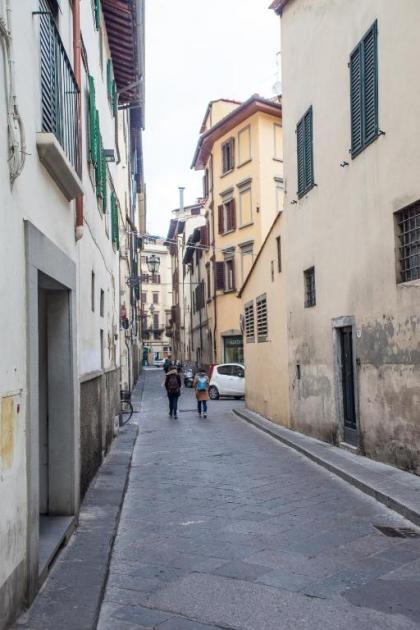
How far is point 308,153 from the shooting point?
13352mm

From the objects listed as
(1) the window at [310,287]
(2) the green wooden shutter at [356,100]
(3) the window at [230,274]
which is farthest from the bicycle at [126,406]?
(3) the window at [230,274]

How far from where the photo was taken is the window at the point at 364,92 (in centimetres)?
982

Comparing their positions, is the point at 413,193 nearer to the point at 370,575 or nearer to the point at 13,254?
the point at 370,575

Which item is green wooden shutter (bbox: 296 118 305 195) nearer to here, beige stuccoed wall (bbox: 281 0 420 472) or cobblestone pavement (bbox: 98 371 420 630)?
beige stuccoed wall (bbox: 281 0 420 472)

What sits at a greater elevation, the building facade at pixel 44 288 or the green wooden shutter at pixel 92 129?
the green wooden shutter at pixel 92 129

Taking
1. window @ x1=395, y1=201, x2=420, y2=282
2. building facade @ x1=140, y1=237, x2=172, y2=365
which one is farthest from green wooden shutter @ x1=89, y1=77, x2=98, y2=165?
building facade @ x1=140, y1=237, x2=172, y2=365

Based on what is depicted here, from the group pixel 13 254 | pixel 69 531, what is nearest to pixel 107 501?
pixel 69 531

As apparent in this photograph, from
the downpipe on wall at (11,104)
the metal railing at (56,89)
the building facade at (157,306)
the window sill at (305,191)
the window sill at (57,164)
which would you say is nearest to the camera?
the downpipe on wall at (11,104)

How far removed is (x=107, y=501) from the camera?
304 inches

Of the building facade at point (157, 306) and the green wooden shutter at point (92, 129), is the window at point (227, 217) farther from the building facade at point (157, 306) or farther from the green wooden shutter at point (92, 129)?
the building facade at point (157, 306)

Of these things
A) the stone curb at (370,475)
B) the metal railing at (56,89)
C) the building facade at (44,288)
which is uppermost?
the metal railing at (56,89)

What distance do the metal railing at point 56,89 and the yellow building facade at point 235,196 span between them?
24.5 metres

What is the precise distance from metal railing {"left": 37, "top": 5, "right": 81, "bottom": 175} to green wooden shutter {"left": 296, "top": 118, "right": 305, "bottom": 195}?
25.2ft

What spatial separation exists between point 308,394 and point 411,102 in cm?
671
